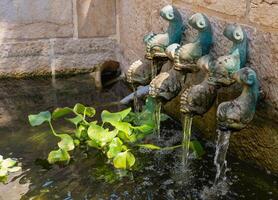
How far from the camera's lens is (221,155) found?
2146mm

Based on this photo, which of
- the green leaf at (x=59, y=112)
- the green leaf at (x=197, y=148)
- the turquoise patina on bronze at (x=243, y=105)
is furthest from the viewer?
the green leaf at (x=59, y=112)

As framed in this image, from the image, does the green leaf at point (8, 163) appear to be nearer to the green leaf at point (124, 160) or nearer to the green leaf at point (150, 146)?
the green leaf at point (124, 160)

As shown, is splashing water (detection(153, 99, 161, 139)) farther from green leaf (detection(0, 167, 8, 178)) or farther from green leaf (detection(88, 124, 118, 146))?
green leaf (detection(0, 167, 8, 178))

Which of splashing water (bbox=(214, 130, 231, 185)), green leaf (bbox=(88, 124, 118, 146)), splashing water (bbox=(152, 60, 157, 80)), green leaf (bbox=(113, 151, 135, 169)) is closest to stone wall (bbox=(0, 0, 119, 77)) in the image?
splashing water (bbox=(152, 60, 157, 80))

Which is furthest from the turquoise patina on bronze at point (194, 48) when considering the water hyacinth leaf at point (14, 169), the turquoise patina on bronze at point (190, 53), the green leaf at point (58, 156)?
the water hyacinth leaf at point (14, 169)

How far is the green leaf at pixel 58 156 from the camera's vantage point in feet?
7.45

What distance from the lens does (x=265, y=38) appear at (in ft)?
6.60

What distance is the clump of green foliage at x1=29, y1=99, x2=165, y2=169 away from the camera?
89.4 inches

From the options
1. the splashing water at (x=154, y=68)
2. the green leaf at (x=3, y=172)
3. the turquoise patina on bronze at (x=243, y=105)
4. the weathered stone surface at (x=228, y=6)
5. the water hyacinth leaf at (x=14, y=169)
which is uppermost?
the weathered stone surface at (x=228, y=6)

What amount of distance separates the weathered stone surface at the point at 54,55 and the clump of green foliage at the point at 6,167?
145 cm

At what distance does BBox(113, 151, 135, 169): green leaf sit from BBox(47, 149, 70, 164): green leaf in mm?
240

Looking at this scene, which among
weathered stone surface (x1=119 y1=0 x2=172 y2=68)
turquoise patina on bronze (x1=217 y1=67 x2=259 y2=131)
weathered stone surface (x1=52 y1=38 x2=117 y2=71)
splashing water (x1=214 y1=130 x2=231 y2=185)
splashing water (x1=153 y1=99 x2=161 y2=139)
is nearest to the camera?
turquoise patina on bronze (x1=217 y1=67 x2=259 y2=131)

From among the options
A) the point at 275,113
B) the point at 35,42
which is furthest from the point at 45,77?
the point at 275,113

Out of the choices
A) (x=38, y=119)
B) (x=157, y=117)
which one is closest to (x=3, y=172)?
(x=38, y=119)
